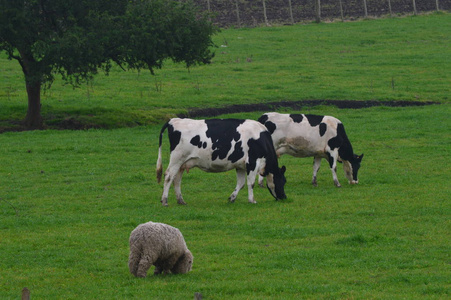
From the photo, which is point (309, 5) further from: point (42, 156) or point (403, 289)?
point (403, 289)

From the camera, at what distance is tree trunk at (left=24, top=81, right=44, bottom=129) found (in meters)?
31.3

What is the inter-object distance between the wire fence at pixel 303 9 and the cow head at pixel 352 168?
42495mm

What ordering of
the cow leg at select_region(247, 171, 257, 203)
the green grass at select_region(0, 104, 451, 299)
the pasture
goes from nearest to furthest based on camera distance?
the green grass at select_region(0, 104, 451, 299) → the pasture → the cow leg at select_region(247, 171, 257, 203)

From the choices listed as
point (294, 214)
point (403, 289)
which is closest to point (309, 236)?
point (294, 214)

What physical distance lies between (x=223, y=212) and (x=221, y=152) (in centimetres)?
190

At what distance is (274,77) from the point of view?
44094mm

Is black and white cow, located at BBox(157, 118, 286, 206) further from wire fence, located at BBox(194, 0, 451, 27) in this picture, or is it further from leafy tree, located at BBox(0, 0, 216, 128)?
wire fence, located at BBox(194, 0, 451, 27)

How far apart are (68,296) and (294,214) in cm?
764

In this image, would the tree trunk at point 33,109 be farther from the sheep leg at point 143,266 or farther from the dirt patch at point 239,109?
the sheep leg at point 143,266

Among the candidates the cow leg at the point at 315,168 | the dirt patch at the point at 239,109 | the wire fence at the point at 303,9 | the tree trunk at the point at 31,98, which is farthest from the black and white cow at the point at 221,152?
the wire fence at the point at 303,9

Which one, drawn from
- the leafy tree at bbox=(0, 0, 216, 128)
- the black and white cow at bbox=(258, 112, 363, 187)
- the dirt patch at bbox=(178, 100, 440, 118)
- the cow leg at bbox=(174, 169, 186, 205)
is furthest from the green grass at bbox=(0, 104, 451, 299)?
the dirt patch at bbox=(178, 100, 440, 118)

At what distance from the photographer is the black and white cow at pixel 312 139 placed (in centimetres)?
2230

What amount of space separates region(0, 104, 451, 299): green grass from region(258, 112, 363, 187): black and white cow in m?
0.86

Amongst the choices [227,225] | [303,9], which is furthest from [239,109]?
[303,9]
